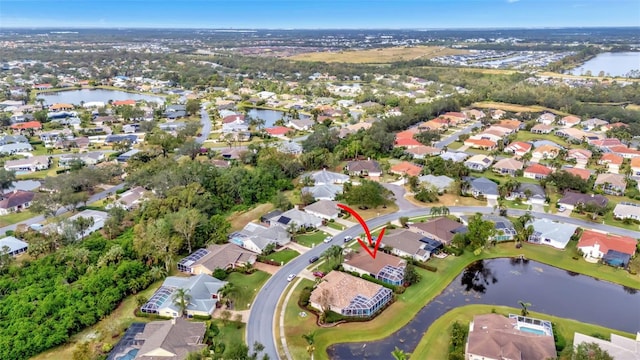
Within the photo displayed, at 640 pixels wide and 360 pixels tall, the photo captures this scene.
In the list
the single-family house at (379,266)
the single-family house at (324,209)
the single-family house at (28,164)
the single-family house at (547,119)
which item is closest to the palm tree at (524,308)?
the single-family house at (379,266)

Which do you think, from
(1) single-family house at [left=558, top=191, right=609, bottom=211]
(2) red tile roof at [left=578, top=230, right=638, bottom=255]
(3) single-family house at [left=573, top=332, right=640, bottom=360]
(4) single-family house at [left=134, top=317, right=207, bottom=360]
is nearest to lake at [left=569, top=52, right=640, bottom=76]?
(1) single-family house at [left=558, top=191, right=609, bottom=211]

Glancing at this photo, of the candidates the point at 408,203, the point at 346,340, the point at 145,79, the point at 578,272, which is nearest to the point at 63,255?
the point at 346,340

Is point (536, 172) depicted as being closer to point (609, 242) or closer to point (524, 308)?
point (609, 242)

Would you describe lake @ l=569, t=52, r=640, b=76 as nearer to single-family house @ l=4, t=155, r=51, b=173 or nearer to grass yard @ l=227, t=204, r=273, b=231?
grass yard @ l=227, t=204, r=273, b=231

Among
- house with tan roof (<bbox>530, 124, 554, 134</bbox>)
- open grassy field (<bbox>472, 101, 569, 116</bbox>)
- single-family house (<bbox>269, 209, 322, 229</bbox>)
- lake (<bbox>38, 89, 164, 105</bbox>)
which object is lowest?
single-family house (<bbox>269, 209, 322, 229</bbox>)

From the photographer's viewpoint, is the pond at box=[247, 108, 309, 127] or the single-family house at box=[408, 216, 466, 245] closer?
the single-family house at box=[408, 216, 466, 245]

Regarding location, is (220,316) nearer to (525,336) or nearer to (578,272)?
(525,336)

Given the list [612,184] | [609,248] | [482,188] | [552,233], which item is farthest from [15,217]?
[612,184]

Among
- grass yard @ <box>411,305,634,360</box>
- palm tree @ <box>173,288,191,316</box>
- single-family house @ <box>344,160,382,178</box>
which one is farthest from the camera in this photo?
single-family house @ <box>344,160,382,178</box>
